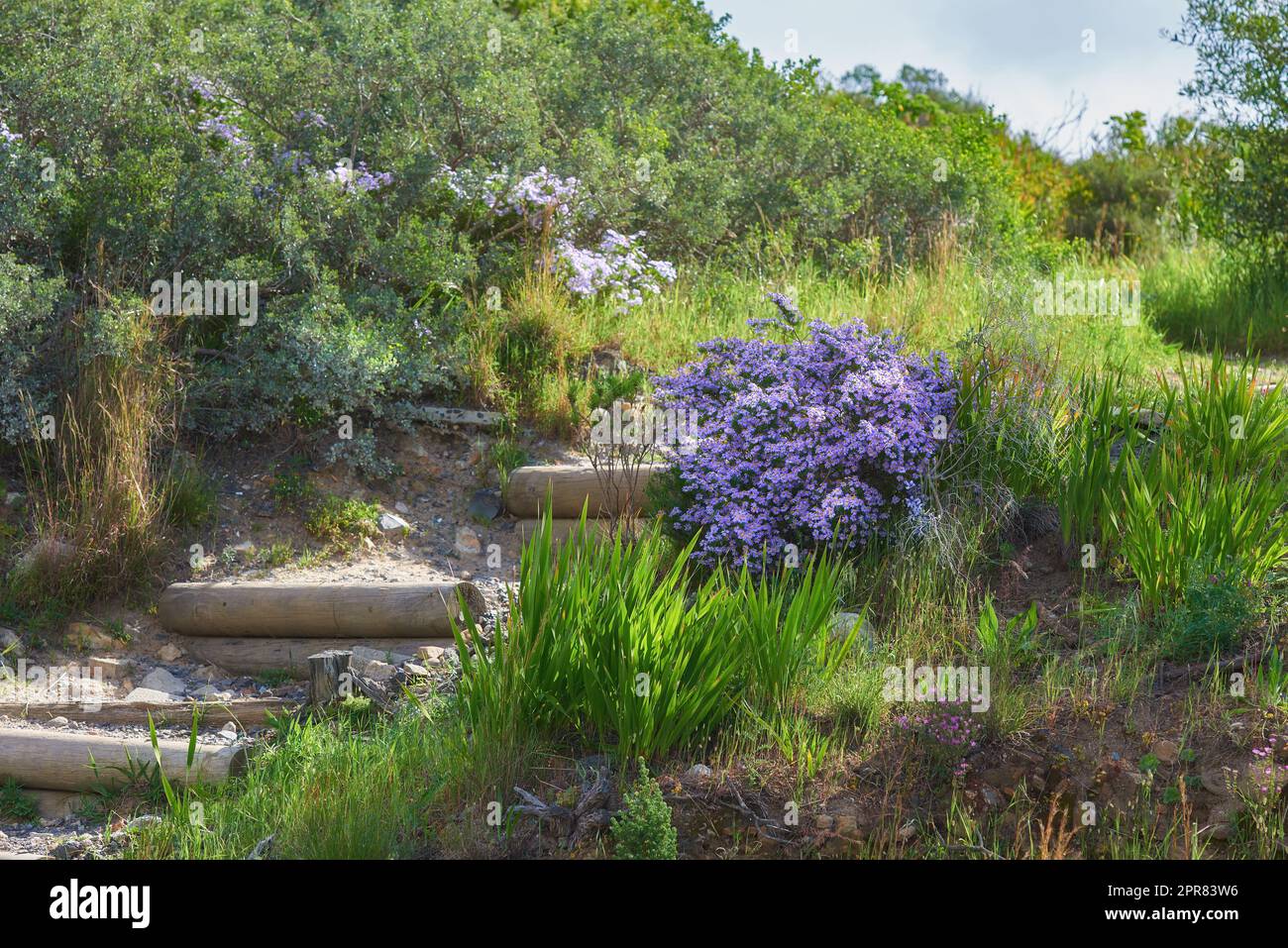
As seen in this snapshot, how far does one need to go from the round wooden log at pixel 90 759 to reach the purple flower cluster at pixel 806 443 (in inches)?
92.5

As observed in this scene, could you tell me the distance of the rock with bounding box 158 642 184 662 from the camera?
6.82 m

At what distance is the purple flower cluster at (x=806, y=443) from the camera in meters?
6.01

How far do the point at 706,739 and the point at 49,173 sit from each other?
5.48m

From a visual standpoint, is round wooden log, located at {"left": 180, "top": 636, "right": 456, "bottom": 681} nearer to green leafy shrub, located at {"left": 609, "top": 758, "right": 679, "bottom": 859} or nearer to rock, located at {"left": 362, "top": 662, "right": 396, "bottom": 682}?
rock, located at {"left": 362, "top": 662, "right": 396, "bottom": 682}

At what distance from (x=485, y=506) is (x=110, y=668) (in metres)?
2.39

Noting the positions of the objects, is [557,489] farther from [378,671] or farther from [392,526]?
[378,671]

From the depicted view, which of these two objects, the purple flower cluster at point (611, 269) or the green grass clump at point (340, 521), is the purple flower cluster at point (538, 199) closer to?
the purple flower cluster at point (611, 269)

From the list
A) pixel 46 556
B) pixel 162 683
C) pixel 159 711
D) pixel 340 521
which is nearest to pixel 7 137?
pixel 46 556

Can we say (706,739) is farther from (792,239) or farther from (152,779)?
(792,239)

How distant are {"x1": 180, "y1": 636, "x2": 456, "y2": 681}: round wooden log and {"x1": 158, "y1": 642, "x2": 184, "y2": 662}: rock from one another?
0.07m

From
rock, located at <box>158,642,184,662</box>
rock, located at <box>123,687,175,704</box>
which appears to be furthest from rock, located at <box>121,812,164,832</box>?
rock, located at <box>158,642,184,662</box>

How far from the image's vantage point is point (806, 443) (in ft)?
20.1

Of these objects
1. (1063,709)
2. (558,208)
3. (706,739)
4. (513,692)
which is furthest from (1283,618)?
(558,208)

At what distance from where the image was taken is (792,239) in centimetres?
1121
